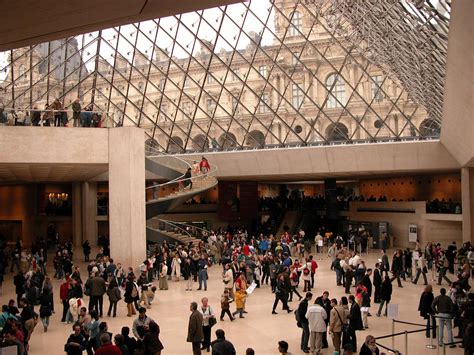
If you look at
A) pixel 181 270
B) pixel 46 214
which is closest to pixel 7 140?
pixel 181 270

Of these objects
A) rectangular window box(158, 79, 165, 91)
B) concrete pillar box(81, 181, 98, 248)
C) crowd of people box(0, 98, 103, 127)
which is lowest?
concrete pillar box(81, 181, 98, 248)

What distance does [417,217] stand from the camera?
33750 mm

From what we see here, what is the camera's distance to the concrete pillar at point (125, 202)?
22641 mm

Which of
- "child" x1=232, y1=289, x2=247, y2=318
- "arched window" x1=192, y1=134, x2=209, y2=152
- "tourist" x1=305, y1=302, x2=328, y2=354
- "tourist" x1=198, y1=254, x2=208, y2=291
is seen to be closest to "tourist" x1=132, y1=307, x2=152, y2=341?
"tourist" x1=305, y1=302, x2=328, y2=354

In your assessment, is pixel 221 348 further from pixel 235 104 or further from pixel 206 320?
pixel 235 104

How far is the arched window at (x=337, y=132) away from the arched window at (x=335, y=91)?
1341 mm

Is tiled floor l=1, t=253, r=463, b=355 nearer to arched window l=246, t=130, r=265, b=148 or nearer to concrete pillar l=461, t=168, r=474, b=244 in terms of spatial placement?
concrete pillar l=461, t=168, r=474, b=244

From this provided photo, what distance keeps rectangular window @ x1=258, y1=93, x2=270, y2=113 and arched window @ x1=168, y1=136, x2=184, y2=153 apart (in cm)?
639

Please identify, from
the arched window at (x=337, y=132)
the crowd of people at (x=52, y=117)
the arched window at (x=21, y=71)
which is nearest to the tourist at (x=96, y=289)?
the crowd of people at (x=52, y=117)

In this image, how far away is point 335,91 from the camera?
3728 centimetres

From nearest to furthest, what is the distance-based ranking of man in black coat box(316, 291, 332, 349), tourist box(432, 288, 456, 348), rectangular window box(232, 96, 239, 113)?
tourist box(432, 288, 456, 348) → man in black coat box(316, 291, 332, 349) → rectangular window box(232, 96, 239, 113)

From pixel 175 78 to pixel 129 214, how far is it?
20.7m

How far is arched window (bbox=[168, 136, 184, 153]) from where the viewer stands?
138ft

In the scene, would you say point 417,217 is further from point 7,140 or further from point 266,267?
point 7,140
